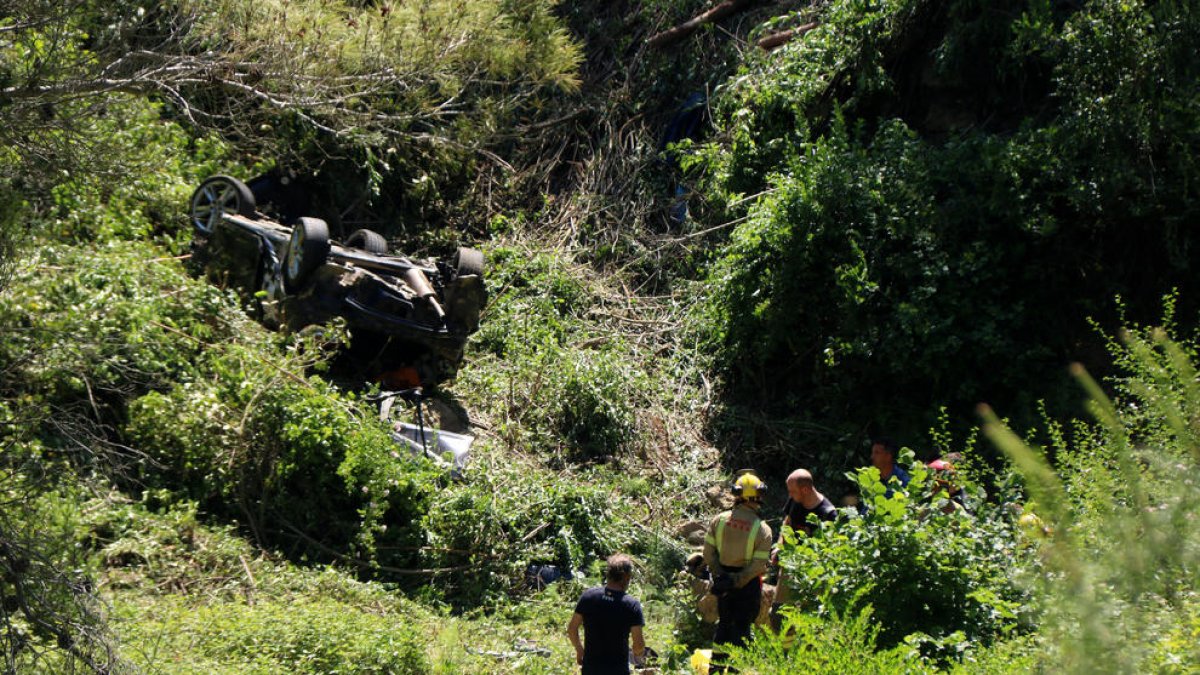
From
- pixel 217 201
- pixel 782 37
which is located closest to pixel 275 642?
pixel 217 201

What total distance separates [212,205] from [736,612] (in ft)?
27.7

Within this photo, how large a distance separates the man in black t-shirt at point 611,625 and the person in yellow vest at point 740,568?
0.91 m

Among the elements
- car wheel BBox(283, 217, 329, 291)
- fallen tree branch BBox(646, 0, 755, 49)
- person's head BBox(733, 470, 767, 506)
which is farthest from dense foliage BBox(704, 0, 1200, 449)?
fallen tree branch BBox(646, 0, 755, 49)

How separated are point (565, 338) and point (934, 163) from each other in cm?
452

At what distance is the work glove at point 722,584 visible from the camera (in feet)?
22.6

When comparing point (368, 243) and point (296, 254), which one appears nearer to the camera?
point (296, 254)

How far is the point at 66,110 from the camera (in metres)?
6.21

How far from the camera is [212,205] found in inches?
500

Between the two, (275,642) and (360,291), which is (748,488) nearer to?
(275,642)

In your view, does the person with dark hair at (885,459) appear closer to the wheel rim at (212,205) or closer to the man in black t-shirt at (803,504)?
the man in black t-shirt at (803,504)

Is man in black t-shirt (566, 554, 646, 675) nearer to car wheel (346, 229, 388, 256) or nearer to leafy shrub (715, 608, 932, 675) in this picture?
leafy shrub (715, 608, 932, 675)

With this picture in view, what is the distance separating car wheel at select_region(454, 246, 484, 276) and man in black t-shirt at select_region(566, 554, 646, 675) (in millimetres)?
5844

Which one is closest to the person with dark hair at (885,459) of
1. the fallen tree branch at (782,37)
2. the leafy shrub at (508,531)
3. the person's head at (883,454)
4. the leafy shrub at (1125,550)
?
the person's head at (883,454)

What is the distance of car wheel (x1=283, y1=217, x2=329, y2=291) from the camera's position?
10820 mm
